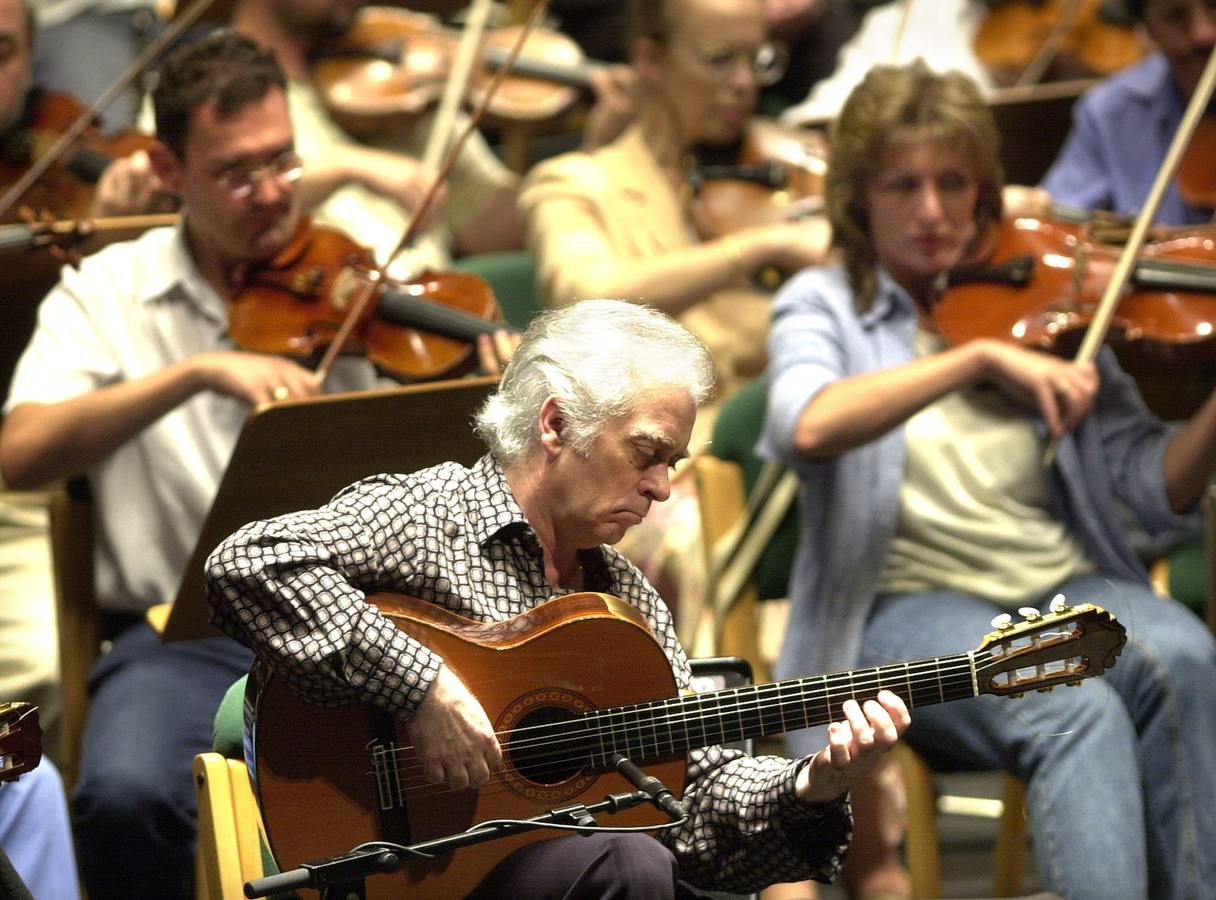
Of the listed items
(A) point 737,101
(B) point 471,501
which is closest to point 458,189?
(A) point 737,101

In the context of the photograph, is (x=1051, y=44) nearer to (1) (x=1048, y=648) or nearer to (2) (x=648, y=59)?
(2) (x=648, y=59)

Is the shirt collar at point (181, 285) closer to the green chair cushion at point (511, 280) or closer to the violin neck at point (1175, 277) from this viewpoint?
the green chair cushion at point (511, 280)

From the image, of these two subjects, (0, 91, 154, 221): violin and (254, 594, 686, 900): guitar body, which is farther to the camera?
(0, 91, 154, 221): violin

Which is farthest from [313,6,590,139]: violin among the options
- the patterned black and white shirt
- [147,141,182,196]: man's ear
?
the patterned black and white shirt

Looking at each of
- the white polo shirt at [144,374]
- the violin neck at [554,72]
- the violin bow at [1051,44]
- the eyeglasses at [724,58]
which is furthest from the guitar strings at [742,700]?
the violin bow at [1051,44]

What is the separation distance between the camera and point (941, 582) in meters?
2.37

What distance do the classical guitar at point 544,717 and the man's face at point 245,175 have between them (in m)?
0.89

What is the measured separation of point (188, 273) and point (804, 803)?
1.21 m

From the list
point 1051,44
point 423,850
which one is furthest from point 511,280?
point 423,850

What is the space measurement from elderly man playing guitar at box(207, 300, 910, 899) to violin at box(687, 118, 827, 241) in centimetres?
Result: 132

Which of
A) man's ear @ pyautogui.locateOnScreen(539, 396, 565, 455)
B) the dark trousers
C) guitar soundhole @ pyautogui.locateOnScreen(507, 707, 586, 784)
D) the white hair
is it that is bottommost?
the dark trousers

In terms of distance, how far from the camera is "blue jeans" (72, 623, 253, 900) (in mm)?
2080

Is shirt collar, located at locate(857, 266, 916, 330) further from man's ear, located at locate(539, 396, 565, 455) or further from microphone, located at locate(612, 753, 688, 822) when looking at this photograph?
microphone, located at locate(612, 753, 688, 822)

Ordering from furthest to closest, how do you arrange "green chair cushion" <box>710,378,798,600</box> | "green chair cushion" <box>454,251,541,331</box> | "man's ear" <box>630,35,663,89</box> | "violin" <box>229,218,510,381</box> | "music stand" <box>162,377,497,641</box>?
1. "man's ear" <box>630,35,663,89</box>
2. "green chair cushion" <box>454,251,541,331</box>
3. "green chair cushion" <box>710,378,798,600</box>
4. "violin" <box>229,218,510,381</box>
5. "music stand" <box>162,377,497,641</box>
